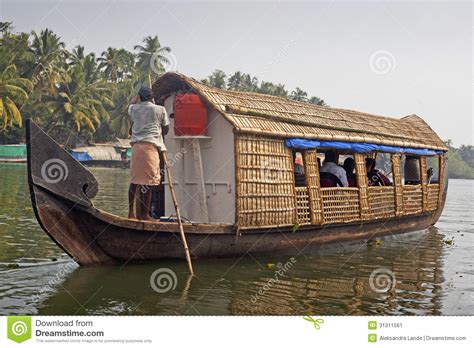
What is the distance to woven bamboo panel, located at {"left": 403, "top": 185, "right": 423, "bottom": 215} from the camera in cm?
941

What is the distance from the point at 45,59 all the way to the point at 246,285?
2518 cm

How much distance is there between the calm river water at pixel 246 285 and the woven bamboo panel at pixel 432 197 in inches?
83.6

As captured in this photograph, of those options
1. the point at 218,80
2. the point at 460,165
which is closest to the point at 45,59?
the point at 218,80

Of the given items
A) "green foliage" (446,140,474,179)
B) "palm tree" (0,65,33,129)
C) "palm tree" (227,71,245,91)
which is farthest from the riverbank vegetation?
"green foliage" (446,140,474,179)

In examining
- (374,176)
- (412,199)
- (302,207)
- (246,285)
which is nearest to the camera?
(246,285)

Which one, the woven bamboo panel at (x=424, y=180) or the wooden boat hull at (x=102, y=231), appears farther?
the woven bamboo panel at (x=424, y=180)

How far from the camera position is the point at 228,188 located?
Result: 6684 millimetres

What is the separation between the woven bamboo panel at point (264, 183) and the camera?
6.52 m

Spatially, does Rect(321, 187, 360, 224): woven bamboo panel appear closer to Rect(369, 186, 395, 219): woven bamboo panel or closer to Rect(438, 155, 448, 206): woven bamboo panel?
Rect(369, 186, 395, 219): woven bamboo panel

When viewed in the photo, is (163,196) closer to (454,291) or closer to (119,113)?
(454,291)

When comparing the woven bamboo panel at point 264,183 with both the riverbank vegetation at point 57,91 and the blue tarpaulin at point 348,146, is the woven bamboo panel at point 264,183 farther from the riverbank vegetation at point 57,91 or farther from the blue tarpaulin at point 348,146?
the riverbank vegetation at point 57,91

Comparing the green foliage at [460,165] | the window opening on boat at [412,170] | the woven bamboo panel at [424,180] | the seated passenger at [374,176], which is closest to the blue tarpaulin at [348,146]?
the woven bamboo panel at [424,180]
